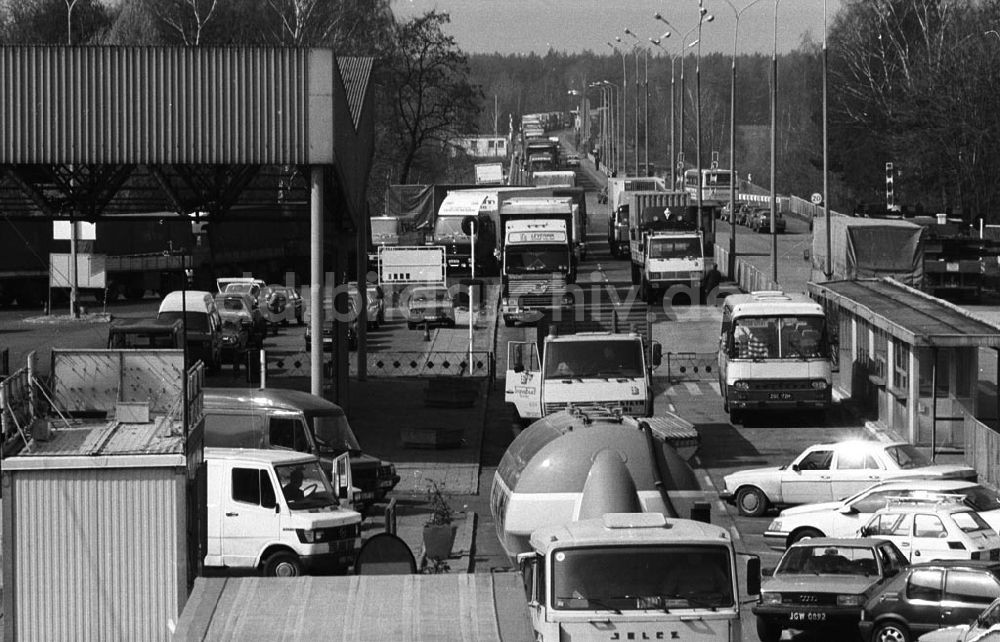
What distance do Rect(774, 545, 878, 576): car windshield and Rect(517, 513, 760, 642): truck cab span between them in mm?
6455

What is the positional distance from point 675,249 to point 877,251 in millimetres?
9083

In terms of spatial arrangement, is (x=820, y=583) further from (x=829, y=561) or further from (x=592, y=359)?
(x=592, y=359)

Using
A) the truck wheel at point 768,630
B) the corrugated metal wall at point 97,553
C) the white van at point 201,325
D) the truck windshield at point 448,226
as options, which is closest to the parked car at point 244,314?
the white van at point 201,325

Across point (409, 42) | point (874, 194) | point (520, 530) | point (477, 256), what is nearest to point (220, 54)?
point (520, 530)

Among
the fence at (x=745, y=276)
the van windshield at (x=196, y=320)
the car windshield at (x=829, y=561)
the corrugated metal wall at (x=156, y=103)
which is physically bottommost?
the car windshield at (x=829, y=561)

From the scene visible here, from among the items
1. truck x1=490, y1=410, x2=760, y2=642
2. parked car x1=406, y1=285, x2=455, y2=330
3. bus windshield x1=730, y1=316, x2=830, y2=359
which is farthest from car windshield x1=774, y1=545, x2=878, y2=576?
parked car x1=406, y1=285, x2=455, y2=330

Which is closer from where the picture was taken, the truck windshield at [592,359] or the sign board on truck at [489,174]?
the truck windshield at [592,359]

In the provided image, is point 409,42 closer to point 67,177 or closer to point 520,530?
point 67,177

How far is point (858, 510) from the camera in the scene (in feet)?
72.0

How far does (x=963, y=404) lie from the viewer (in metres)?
28.7

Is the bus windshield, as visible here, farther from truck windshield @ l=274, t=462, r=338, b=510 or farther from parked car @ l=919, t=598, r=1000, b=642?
parked car @ l=919, t=598, r=1000, b=642

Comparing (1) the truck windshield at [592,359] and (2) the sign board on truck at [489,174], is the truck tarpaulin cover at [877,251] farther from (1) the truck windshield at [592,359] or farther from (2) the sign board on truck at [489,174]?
(2) the sign board on truck at [489,174]

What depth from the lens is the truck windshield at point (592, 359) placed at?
29.2 metres

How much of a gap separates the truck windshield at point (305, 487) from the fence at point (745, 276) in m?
33.3
